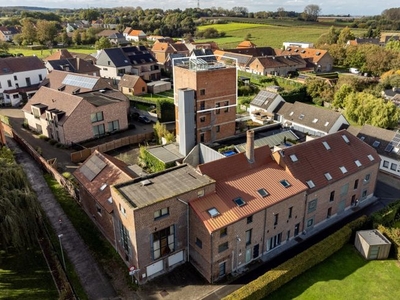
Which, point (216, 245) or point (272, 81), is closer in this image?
point (216, 245)

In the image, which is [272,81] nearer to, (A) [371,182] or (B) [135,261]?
(A) [371,182]

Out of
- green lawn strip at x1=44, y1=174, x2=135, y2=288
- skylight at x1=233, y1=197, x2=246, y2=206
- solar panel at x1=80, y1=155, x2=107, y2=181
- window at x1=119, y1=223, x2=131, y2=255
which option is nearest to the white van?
skylight at x1=233, y1=197, x2=246, y2=206

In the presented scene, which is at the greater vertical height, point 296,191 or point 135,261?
point 296,191

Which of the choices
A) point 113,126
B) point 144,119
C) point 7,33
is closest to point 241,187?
point 113,126

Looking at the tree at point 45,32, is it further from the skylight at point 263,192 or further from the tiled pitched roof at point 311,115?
the skylight at point 263,192

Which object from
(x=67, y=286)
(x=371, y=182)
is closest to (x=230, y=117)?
(x=371, y=182)

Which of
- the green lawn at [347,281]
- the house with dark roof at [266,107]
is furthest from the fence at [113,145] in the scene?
the green lawn at [347,281]

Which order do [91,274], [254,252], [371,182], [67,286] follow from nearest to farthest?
[67,286]
[91,274]
[254,252]
[371,182]
